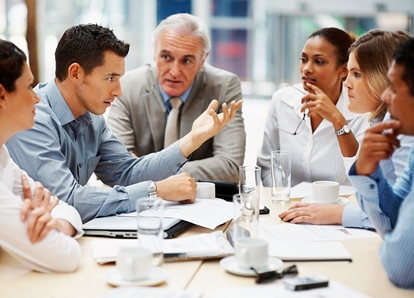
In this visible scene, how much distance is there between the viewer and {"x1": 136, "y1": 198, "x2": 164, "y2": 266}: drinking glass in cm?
159

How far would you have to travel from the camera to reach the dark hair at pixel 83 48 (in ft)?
7.96

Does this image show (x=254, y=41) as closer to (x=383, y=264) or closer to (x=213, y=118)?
(x=213, y=118)

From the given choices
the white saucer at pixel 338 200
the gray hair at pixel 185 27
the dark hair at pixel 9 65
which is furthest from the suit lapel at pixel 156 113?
the dark hair at pixel 9 65

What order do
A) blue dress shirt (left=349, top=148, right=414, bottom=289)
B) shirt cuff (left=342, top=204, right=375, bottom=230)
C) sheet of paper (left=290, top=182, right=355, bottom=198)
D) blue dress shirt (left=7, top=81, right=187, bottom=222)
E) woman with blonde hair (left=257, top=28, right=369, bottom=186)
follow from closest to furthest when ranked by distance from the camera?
blue dress shirt (left=349, top=148, right=414, bottom=289) < shirt cuff (left=342, top=204, right=375, bottom=230) < blue dress shirt (left=7, top=81, right=187, bottom=222) < sheet of paper (left=290, top=182, right=355, bottom=198) < woman with blonde hair (left=257, top=28, right=369, bottom=186)

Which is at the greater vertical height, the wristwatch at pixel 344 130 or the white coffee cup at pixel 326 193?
the wristwatch at pixel 344 130

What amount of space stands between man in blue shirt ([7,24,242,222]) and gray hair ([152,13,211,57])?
0.77 m

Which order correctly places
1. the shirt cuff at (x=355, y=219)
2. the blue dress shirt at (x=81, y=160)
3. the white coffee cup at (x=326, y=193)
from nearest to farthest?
the shirt cuff at (x=355, y=219), the blue dress shirt at (x=81, y=160), the white coffee cup at (x=326, y=193)

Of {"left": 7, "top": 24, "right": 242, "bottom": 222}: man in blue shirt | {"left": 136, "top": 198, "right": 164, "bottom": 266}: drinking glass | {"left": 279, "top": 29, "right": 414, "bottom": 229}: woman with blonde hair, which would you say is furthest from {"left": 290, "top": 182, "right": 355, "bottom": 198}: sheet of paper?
{"left": 136, "top": 198, "right": 164, "bottom": 266}: drinking glass

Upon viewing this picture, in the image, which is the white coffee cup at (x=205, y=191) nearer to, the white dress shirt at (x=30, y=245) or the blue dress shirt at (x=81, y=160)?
the blue dress shirt at (x=81, y=160)

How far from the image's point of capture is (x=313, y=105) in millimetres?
2818

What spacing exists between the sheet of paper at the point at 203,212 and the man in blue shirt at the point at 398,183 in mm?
475

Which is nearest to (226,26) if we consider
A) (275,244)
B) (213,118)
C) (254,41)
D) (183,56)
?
(254,41)

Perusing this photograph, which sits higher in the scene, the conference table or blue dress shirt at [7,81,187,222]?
blue dress shirt at [7,81,187,222]

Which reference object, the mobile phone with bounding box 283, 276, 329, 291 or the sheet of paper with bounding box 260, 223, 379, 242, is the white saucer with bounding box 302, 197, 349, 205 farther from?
the mobile phone with bounding box 283, 276, 329, 291
